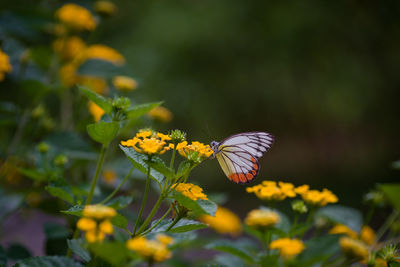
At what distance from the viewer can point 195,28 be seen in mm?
3883

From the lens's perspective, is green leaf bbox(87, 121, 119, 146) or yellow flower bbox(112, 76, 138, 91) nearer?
green leaf bbox(87, 121, 119, 146)

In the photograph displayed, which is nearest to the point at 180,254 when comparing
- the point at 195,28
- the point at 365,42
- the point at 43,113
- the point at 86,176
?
the point at 86,176

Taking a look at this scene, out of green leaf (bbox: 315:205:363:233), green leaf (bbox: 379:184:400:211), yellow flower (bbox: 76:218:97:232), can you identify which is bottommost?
yellow flower (bbox: 76:218:97:232)

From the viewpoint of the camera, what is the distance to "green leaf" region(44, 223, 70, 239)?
3.40ft

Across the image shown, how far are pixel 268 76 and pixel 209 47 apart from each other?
0.87 meters

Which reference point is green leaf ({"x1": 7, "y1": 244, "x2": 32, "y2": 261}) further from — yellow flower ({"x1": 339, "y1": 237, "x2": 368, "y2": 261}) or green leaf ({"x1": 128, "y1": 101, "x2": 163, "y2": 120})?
yellow flower ({"x1": 339, "y1": 237, "x2": 368, "y2": 261})

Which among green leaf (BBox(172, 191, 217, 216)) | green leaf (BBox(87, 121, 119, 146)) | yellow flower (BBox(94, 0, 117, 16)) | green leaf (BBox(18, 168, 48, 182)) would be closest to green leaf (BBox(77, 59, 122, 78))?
yellow flower (BBox(94, 0, 117, 16))

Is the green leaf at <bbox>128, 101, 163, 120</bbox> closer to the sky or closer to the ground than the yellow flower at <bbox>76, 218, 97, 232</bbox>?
closer to the sky

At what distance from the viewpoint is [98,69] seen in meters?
1.41

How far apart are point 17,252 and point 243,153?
31.1 inches

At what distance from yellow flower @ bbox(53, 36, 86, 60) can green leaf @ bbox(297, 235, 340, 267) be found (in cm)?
120

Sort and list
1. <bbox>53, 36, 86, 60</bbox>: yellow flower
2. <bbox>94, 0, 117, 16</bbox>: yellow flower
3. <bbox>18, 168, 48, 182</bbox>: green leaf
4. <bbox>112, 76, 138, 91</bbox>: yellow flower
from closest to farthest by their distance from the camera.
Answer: <bbox>18, 168, 48, 182</bbox>: green leaf, <bbox>112, 76, 138, 91</bbox>: yellow flower, <bbox>53, 36, 86, 60</bbox>: yellow flower, <bbox>94, 0, 117, 16</bbox>: yellow flower

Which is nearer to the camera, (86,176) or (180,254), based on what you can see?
(86,176)

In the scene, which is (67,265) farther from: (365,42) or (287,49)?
(365,42)
